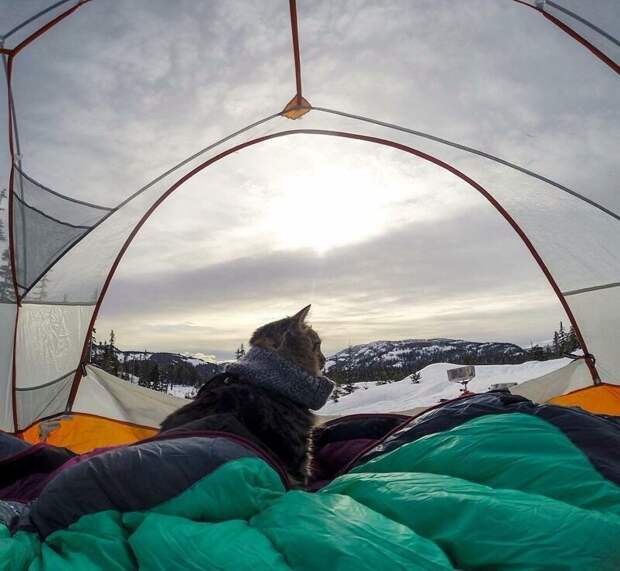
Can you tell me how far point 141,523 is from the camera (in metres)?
1.21

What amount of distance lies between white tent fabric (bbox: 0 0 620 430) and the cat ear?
1832 mm

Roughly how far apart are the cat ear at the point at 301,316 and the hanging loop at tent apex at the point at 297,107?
5.93ft

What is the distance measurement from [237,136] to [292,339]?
6.85ft

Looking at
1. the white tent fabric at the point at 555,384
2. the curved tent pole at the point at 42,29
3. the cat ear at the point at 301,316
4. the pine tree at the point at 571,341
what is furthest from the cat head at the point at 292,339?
the pine tree at the point at 571,341

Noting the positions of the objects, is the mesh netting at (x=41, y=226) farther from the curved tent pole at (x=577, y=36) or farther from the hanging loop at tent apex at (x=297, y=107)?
the curved tent pole at (x=577, y=36)

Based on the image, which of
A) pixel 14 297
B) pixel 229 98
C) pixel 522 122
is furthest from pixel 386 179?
pixel 14 297

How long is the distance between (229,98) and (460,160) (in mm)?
2079

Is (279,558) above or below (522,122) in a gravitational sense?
below

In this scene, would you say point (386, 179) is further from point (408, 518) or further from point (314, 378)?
point (408, 518)

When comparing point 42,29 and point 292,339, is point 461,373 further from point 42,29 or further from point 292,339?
point 42,29

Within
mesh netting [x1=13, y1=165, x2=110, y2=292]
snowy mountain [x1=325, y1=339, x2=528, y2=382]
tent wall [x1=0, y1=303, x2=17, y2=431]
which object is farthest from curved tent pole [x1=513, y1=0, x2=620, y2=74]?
snowy mountain [x1=325, y1=339, x2=528, y2=382]

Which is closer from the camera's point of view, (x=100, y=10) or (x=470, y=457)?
(x=470, y=457)

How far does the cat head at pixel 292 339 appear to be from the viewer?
129 inches

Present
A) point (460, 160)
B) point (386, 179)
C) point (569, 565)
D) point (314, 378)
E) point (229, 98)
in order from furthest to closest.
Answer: point (386, 179) < point (460, 160) < point (229, 98) < point (314, 378) < point (569, 565)
